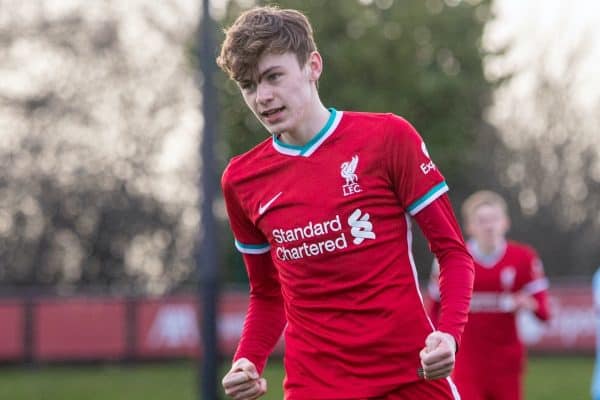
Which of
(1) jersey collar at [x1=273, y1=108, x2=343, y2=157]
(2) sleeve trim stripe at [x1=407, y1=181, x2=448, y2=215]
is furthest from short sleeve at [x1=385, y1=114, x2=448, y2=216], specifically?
(1) jersey collar at [x1=273, y1=108, x2=343, y2=157]

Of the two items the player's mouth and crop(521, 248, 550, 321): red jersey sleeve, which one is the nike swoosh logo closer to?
the player's mouth

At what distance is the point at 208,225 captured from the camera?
464 inches

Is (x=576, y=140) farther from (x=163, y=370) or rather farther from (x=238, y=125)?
(x=163, y=370)

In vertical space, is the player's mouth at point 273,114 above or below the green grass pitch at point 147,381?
above

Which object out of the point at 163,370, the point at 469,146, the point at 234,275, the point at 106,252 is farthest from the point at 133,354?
the point at 469,146

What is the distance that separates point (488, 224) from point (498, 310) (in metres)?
0.73

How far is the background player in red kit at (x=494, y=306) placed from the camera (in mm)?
9172

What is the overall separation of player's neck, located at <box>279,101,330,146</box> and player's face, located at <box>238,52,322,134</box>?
0.07ft

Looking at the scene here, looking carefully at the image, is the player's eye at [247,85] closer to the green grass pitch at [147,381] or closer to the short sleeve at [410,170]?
the short sleeve at [410,170]

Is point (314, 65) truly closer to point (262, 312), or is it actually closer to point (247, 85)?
point (247, 85)

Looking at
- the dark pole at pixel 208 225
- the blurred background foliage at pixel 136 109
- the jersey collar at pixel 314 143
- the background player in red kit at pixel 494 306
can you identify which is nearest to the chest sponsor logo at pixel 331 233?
the jersey collar at pixel 314 143

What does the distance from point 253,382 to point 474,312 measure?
5226mm

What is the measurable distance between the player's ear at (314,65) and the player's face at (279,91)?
1cm

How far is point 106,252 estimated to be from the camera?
35188 mm
